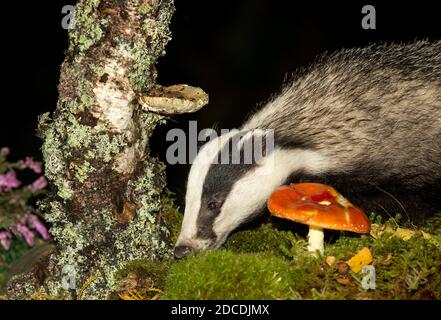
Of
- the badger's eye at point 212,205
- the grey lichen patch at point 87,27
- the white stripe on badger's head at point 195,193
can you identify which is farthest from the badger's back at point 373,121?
the grey lichen patch at point 87,27

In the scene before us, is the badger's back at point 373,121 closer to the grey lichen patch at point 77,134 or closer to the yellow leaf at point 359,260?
the yellow leaf at point 359,260

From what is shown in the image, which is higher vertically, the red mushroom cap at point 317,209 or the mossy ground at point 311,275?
the red mushroom cap at point 317,209

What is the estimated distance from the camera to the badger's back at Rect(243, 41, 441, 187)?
17.3 feet

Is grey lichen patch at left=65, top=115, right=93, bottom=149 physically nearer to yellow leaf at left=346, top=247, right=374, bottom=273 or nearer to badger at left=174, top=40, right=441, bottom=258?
badger at left=174, top=40, right=441, bottom=258

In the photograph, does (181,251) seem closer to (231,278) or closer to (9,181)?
(231,278)

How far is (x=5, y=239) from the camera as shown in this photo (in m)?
6.95

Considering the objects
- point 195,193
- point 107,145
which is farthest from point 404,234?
point 107,145

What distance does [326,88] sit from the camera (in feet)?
18.1

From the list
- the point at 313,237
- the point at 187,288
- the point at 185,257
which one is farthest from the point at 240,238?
the point at 187,288

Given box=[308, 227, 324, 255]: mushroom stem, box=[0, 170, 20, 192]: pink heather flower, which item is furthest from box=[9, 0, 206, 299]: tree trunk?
box=[0, 170, 20, 192]: pink heather flower

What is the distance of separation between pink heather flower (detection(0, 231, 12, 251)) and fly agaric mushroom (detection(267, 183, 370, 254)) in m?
3.41

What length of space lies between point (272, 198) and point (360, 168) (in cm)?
110

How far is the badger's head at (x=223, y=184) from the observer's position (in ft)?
16.6

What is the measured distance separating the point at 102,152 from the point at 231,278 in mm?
1284
